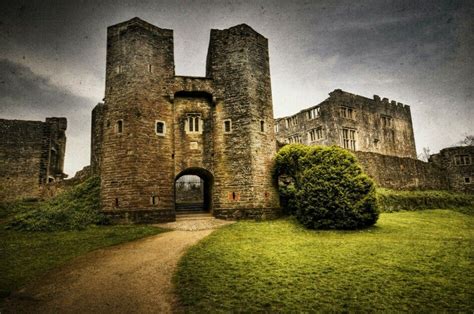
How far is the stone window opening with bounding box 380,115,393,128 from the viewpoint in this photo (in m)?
37.4

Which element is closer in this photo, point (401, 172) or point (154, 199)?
point (154, 199)

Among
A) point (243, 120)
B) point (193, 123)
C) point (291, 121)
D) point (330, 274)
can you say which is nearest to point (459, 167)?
point (291, 121)

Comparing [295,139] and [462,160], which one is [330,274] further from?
[462,160]

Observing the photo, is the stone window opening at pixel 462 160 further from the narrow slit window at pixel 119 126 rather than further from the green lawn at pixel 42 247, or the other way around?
the narrow slit window at pixel 119 126

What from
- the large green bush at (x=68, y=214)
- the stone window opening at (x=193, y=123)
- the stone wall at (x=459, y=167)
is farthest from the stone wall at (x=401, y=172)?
the large green bush at (x=68, y=214)

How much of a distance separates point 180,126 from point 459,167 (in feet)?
106

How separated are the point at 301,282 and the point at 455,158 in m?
34.0

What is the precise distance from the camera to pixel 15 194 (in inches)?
899

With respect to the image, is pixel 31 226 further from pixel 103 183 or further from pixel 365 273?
pixel 365 273

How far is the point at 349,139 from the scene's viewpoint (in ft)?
111

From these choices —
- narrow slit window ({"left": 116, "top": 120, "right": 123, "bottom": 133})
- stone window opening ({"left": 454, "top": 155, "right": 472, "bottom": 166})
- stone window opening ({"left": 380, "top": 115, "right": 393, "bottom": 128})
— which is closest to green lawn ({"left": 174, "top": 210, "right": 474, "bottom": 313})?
narrow slit window ({"left": 116, "top": 120, "right": 123, "bottom": 133})

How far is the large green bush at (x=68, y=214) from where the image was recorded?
1327 centimetres

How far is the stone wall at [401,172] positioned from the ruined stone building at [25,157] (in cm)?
2931

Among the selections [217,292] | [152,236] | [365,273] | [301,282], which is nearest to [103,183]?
[152,236]
